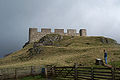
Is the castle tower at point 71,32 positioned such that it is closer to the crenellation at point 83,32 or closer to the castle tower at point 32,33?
the crenellation at point 83,32

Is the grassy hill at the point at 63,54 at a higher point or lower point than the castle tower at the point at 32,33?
lower

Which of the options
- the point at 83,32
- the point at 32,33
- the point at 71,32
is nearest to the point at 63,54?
the point at 71,32

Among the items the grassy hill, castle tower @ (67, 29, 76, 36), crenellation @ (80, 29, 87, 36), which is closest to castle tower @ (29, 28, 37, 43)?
the grassy hill

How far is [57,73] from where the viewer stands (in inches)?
696

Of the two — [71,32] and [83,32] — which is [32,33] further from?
[83,32]

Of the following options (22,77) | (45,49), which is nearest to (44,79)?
(22,77)

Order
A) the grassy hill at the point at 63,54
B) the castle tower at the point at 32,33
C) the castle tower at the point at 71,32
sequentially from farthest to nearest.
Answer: the castle tower at the point at 71,32 < the castle tower at the point at 32,33 < the grassy hill at the point at 63,54

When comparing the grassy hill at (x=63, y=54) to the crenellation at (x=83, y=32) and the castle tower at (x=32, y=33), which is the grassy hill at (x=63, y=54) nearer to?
the castle tower at (x=32, y=33)

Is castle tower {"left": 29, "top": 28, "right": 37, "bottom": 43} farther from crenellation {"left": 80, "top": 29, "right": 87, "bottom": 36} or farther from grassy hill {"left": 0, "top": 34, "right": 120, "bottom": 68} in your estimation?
crenellation {"left": 80, "top": 29, "right": 87, "bottom": 36}

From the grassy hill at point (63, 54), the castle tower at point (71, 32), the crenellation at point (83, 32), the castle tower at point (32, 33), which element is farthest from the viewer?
the crenellation at point (83, 32)

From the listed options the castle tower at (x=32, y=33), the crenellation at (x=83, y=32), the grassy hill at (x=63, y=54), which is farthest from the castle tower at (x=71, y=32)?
the castle tower at (x=32, y=33)

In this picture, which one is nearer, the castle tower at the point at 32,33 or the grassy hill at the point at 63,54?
the grassy hill at the point at 63,54

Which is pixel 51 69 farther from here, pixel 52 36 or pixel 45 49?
pixel 52 36

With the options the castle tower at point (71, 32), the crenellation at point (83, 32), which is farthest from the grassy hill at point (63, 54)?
the crenellation at point (83, 32)
